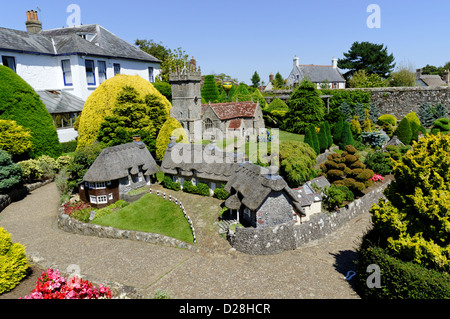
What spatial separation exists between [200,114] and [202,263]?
24606 millimetres

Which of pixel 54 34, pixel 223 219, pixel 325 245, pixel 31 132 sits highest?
pixel 54 34

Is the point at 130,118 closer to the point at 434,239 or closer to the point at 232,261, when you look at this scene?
the point at 232,261

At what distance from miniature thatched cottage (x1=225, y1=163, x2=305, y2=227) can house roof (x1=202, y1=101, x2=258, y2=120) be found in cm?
1939

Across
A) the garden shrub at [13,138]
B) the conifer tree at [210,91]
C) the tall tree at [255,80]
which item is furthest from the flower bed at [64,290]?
the tall tree at [255,80]

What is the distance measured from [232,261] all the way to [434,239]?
9302 millimetres

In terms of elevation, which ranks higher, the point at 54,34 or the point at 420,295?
the point at 54,34

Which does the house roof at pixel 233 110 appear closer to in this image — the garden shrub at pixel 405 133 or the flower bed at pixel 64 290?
the garden shrub at pixel 405 133

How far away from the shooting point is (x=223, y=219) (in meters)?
20.0

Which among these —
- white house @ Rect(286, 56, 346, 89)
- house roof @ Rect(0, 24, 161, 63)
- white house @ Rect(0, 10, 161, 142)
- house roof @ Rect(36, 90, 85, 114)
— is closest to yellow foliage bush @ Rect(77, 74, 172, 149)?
house roof @ Rect(36, 90, 85, 114)

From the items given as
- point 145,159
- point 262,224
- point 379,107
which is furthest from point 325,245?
point 379,107

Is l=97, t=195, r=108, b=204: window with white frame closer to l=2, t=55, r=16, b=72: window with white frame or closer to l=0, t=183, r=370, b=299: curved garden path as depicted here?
l=0, t=183, r=370, b=299: curved garden path

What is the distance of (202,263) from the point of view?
16.0 meters

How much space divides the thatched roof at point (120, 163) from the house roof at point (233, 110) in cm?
1379

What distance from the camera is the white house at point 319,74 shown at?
207 feet
